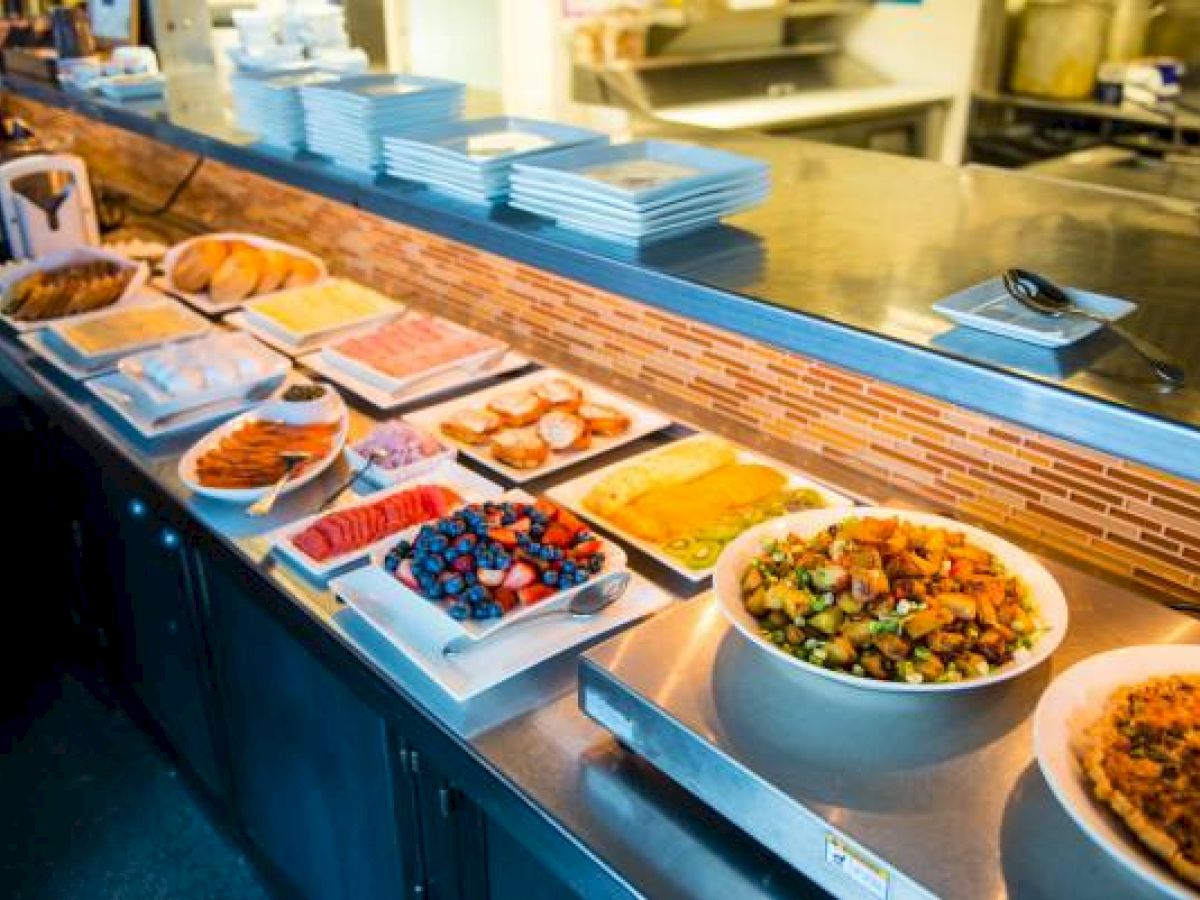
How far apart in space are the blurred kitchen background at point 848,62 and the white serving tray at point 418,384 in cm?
158

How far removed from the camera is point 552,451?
179 cm

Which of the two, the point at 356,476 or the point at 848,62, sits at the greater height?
the point at 848,62

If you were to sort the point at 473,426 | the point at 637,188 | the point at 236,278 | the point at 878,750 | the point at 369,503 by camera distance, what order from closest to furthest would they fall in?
the point at 878,750, the point at 637,188, the point at 369,503, the point at 473,426, the point at 236,278

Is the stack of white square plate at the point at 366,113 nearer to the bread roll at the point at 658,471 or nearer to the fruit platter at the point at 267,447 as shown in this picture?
the fruit platter at the point at 267,447

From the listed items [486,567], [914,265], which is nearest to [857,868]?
[486,567]

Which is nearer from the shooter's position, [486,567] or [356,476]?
[486,567]

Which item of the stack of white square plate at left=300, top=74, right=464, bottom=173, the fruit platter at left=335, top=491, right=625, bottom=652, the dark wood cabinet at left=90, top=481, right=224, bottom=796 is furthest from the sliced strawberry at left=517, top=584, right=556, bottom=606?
the stack of white square plate at left=300, top=74, right=464, bottom=173

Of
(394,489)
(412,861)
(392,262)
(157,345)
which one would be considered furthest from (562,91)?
(412,861)

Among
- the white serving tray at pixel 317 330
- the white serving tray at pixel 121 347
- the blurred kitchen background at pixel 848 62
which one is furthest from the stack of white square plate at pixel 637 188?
the blurred kitchen background at pixel 848 62

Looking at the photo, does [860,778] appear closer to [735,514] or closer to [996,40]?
[735,514]

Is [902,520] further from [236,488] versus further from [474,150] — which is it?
[236,488]

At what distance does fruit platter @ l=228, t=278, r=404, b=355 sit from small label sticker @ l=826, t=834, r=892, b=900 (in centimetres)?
163

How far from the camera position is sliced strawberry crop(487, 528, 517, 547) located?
1391mm

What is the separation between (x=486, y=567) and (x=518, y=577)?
1.6 inches
